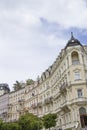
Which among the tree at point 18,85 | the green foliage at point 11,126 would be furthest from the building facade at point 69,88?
the tree at point 18,85

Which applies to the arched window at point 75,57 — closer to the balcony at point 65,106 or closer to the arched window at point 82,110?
the balcony at point 65,106

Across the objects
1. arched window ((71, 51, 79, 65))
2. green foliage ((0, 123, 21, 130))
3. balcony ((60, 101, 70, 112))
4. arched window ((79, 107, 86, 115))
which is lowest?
green foliage ((0, 123, 21, 130))

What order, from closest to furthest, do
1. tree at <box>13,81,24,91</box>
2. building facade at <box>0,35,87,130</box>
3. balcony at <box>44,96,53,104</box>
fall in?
building facade at <box>0,35,87,130</box> → balcony at <box>44,96,53,104</box> → tree at <box>13,81,24,91</box>

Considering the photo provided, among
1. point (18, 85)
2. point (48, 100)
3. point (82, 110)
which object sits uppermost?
point (18, 85)

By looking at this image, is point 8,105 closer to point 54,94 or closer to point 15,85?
point 15,85

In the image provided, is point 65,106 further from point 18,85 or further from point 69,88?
point 18,85

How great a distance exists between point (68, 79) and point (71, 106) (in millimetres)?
6155

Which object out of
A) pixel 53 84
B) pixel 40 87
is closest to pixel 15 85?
pixel 40 87

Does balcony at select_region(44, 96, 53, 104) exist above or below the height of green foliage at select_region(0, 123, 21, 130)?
above

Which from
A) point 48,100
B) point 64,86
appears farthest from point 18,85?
point 64,86

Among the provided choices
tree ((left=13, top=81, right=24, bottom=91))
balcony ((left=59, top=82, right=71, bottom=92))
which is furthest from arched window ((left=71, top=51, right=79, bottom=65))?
tree ((left=13, top=81, right=24, bottom=91))

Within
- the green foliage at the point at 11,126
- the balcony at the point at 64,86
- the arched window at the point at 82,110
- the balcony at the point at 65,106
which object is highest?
the balcony at the point at 64,86

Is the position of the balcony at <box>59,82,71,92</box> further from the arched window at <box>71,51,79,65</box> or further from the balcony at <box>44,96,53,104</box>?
the balcony at <box>44,96,53,104</box>

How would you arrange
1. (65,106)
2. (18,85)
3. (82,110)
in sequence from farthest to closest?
(18,85) < (65,106) < (82,110)
